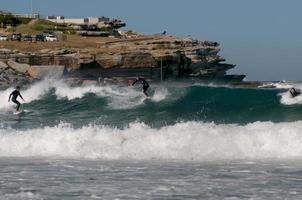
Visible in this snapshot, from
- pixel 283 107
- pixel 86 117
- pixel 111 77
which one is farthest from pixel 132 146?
pixel 111 77

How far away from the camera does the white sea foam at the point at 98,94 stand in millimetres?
29400

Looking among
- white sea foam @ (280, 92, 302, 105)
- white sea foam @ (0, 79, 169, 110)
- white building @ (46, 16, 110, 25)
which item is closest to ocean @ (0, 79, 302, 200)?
white sea foam @ (280, 92, 302, 105)

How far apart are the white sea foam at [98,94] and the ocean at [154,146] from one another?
10 cm

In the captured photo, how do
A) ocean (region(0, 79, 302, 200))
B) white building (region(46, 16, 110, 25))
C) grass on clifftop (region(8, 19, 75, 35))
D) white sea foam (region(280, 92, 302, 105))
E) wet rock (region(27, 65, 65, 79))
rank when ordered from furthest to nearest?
white building (region(46, 16, 110, 25)), grass on clifftop (region(8, 19, 75, 35)), wet rock (region(27, 65, 65, 79)), white sea foam (region(280, 92, 302, 105)), ocean (region(0, 79, 302, 200))

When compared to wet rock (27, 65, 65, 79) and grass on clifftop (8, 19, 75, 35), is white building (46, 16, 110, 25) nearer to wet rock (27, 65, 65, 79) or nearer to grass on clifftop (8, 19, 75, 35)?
grass on clifftop (8, 19, 75, 35)

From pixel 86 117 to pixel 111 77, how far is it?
3393 cm

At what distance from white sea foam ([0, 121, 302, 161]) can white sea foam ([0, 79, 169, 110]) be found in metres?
7.92

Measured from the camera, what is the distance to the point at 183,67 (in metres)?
69.1

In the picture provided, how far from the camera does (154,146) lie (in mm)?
18609

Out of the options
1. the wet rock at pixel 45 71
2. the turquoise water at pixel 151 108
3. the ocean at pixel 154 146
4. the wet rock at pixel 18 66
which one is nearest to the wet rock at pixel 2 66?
the wet rock at pixel 18 66

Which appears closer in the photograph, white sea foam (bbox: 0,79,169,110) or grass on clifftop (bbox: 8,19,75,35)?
white sea foam (bbox: 0,79,169,110)

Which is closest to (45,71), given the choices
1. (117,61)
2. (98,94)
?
(117,61)

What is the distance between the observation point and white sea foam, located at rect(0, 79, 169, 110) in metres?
29.4

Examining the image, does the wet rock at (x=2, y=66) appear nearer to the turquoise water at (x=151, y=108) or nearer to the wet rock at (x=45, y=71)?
the wet rock at (x=45, y=71)
